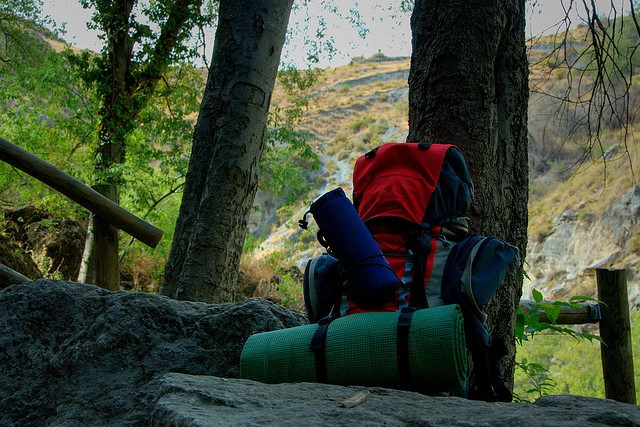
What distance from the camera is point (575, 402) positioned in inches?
63.0

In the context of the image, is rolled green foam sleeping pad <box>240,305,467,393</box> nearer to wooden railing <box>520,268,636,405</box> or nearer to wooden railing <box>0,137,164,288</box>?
wooden railing <box>0,137,164,288</box>

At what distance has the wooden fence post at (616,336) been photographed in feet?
15.7

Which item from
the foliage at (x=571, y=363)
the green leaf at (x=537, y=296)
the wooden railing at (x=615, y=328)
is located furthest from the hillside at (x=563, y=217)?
the green leaf at (x=537, y=296)

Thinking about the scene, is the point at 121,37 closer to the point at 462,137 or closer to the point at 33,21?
the point at 33,21

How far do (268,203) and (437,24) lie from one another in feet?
111

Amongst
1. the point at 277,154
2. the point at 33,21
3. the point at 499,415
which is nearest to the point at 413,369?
the point at 499,415

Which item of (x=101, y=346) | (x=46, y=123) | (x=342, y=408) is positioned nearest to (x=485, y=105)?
(x=342, y=408)

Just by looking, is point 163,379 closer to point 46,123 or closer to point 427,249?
point 427,249

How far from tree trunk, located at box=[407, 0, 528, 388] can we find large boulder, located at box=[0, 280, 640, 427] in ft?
3.15

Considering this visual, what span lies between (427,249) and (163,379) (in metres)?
0.96

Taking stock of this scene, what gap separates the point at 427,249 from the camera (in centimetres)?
197

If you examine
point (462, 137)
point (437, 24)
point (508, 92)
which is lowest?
point (462, 137)

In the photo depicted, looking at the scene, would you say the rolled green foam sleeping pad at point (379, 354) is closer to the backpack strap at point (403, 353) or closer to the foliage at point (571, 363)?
the backpack strap at point (403, 353)

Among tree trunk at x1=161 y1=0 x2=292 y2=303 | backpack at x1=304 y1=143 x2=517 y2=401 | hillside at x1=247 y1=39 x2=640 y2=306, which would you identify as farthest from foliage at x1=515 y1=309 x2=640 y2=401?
backpack at x1=304 y1=143 x2=517 y2=401
